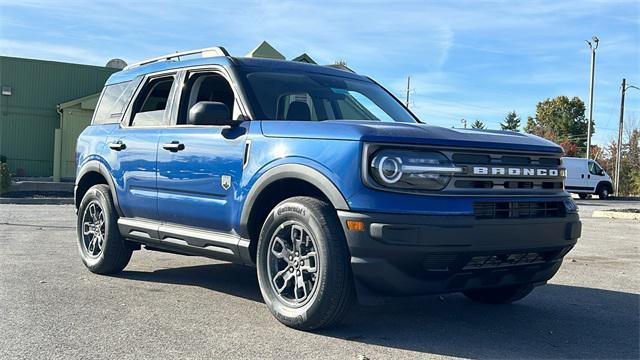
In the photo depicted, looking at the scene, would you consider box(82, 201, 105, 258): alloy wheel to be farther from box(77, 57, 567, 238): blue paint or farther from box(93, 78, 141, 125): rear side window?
box(93, 78, 141, 125): rear side window

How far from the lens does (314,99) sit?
5.56 m

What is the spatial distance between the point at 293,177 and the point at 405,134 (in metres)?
0.85

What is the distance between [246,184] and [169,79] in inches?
76.4

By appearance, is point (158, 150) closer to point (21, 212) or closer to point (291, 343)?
point (291, 343)

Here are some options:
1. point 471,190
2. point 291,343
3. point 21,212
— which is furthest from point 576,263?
point 21,212

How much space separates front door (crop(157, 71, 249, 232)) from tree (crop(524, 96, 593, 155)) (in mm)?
65481

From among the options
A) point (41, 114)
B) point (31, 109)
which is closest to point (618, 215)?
point (41, 114)

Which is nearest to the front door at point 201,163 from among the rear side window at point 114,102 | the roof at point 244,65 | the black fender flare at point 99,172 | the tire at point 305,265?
the roof at point 244,65

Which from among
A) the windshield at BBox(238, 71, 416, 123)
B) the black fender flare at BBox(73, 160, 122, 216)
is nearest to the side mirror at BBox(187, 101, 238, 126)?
the windshield at BBox(238, 71, 416, 123)

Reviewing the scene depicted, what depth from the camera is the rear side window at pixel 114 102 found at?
667 cm

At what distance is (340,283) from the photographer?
13.6 ft

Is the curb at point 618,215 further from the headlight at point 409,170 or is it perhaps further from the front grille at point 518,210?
the headlight at point 409,170

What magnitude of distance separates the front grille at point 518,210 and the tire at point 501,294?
2.70 ft

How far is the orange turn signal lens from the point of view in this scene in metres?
4.01
